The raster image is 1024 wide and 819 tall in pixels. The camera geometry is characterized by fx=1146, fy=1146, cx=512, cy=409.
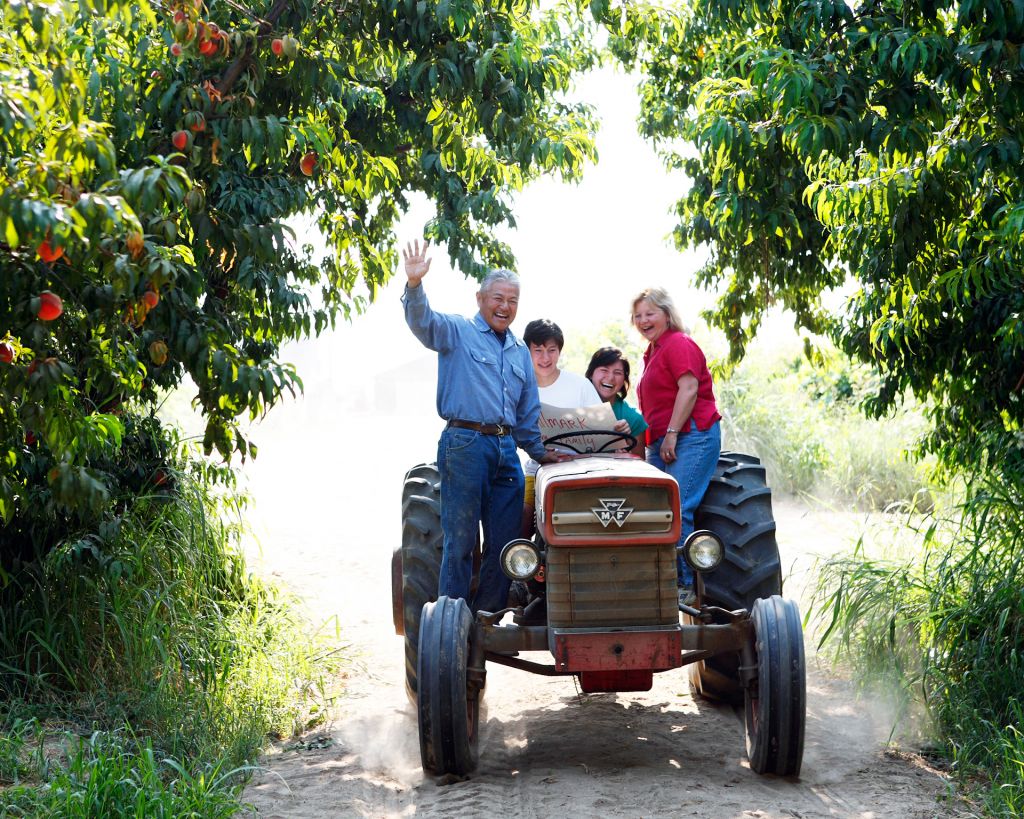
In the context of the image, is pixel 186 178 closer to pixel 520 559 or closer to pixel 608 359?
pixel 520 559

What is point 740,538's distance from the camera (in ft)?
18.2

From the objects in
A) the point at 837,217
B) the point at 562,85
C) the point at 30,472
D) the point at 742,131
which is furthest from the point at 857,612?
the point at 30,472

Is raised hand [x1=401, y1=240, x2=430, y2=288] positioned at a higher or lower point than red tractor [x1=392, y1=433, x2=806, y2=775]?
higher

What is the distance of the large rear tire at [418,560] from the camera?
18.7 ft

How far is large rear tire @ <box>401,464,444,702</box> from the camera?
18.7ft

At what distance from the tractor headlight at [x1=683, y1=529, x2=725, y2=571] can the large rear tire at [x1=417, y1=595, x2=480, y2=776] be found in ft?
3.35

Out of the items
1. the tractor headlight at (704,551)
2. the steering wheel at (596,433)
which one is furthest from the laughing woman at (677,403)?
the tractor headlight at (704,551)

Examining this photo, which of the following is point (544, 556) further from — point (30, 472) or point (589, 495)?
point (30, 472)

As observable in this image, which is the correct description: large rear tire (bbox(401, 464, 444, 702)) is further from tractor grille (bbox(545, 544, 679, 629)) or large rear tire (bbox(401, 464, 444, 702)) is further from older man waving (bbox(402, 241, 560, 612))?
tractor grille (bbox(545, 544, 679, 629))

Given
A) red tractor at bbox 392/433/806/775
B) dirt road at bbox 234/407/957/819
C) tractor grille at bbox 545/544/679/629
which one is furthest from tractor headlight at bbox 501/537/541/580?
dirt road at bbox 234/407/957/819

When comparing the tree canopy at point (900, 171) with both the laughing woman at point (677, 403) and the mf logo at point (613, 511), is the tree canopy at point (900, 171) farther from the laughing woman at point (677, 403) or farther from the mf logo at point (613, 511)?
the mf logo at point (613, 511)

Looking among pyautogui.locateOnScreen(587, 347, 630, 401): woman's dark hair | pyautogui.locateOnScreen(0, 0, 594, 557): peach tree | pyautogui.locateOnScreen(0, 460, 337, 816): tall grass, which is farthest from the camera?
pyautogui.locateOnScreen(587, 347, 630, 401): woman's dark hair

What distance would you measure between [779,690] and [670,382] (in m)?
1.82

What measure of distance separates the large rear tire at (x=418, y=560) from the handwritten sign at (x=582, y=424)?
70 centimetres
